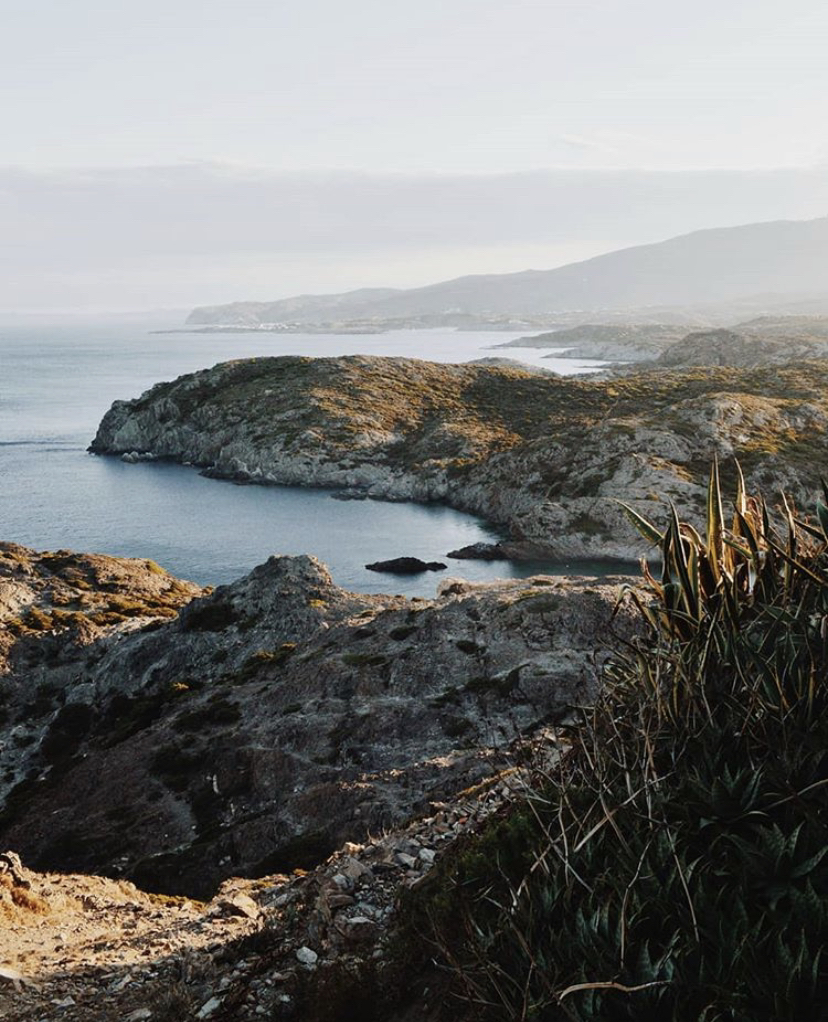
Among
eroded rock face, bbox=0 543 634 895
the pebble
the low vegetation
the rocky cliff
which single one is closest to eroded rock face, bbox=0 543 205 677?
eroded rock face, bbox=0 543 634 895

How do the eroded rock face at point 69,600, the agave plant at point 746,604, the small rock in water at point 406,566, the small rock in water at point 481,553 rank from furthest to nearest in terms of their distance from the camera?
the small rock in water at point 481,553 < the small rock in water at point 406,566 < the eroded rock face at point 69,600 < the agave plant at point 746,604

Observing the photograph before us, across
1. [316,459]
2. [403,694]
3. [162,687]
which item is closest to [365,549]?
[316,459]

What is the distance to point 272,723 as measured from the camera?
33.7 metres

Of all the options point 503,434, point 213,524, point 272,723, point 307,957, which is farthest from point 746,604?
point 503,434

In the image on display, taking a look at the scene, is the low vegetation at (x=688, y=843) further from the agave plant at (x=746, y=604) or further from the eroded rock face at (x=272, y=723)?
the eroded rock face at (x=272, y=723)

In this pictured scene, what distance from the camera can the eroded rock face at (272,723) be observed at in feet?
87.4

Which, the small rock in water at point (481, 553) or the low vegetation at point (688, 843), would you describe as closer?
Answer: the low vegetation at point (688, 843)

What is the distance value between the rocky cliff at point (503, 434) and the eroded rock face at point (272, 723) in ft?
173

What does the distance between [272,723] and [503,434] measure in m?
106

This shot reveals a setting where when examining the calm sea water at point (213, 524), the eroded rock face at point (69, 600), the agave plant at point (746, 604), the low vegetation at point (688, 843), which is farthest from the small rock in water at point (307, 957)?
the calm sea water at point (213, 524)

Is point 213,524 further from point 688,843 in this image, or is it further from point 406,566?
point 688,843

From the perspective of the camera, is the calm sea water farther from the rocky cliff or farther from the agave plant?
the agave plant

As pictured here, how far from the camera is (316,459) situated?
130000mm

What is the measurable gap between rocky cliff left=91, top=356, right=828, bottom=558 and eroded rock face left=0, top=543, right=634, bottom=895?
2073 inches
